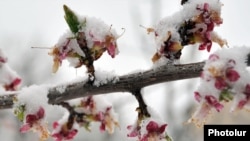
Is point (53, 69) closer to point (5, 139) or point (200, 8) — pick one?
point (200, 8)

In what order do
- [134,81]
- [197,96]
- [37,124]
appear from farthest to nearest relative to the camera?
[37,124], [134,81], [197,96]

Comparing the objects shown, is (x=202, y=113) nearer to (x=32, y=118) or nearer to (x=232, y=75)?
(x=232, y=75)

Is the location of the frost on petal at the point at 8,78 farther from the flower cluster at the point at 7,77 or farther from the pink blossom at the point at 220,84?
the pink blossom at the point at 220,84

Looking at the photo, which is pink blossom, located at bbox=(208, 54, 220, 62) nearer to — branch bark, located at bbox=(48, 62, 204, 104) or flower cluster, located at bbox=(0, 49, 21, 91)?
branch bark, located at bbox=(48, 62, 204, 104)

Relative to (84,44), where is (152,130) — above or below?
below

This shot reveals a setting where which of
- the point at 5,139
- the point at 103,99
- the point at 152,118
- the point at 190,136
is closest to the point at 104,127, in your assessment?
the point at 103,99

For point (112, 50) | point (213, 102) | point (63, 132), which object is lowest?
point (63, 132)

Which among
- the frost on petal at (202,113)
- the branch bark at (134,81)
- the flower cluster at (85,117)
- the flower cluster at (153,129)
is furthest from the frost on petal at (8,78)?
the frost on petal at (202,113)

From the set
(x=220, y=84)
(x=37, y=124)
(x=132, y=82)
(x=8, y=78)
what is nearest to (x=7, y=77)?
(x=8, y=78)
